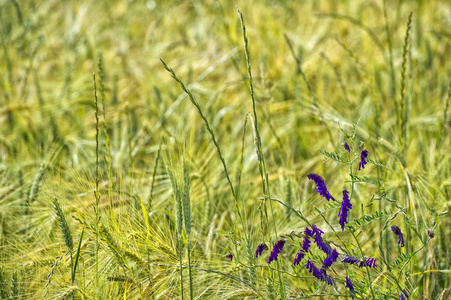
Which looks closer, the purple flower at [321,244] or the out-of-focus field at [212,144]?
the purple flower at [321,244]

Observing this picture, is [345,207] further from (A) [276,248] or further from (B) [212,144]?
(B) [212,144]

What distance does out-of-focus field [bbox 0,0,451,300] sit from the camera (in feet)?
4.00

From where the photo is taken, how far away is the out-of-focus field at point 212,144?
48.1 inches

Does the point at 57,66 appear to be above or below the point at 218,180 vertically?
above

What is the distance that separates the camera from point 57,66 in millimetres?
3324

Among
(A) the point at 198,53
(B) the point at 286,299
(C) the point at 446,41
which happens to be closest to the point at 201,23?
(A) the point at 198,53

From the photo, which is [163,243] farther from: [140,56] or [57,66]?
[57,66]

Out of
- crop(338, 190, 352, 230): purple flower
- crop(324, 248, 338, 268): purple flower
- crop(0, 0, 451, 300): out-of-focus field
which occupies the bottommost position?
crop(324, 248, 338, 268): purple flower

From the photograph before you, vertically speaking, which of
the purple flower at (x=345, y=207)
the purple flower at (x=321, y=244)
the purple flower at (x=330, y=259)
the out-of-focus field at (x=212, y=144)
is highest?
the out-of-focus field at (x=212, y=144)

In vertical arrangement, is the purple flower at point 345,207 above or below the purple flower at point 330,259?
above

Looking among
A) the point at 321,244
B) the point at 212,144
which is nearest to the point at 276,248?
the point at 321,244

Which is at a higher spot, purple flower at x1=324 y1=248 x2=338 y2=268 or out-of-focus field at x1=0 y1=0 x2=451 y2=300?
A: out-of-focus field at x1=0 y1=0 x2=451 y2=300

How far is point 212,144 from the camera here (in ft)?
6.66

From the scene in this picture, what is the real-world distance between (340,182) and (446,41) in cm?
151
